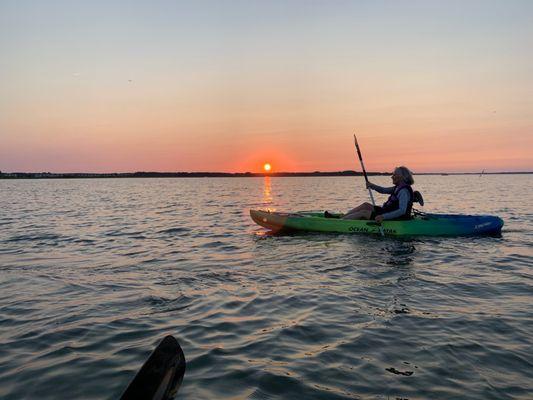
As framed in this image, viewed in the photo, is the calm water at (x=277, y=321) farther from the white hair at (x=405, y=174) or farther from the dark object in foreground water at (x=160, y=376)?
the white hair at (x=405, y=174)

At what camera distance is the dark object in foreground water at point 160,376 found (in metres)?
3.31

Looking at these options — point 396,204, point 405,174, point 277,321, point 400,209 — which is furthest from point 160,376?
point 396,204

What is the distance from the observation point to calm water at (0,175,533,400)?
4207 millimetres

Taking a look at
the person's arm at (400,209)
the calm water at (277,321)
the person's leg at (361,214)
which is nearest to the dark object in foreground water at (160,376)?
the calm water at (277,321)

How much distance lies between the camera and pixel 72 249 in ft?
40.2

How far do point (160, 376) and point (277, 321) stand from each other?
264cm

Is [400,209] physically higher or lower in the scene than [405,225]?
higher

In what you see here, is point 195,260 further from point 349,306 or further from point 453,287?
point 453,287

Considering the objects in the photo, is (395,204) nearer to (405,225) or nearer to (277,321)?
(405,225)

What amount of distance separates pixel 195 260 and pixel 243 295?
11.5 ft

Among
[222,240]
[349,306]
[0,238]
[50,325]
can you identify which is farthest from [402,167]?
[0,238]

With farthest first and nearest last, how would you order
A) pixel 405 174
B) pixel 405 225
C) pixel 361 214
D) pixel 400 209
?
pixel 361 214
pixel 405 225
pixel 400 209
pixel 405 174

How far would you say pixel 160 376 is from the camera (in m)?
3.57

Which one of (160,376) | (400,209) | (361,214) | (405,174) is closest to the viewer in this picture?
(160,376)
